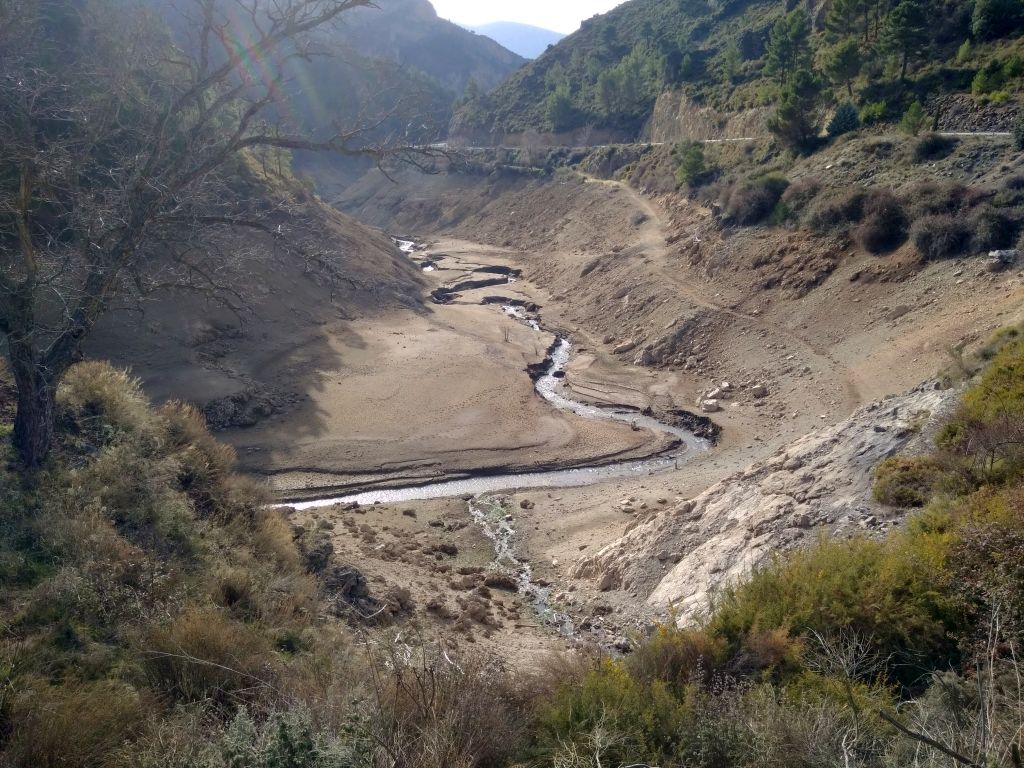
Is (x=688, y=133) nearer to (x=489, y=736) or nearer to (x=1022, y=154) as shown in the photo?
(x=1022, y=154)

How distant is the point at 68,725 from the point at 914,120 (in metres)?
36.1

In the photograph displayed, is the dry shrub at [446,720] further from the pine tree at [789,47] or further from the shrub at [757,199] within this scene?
the pine tree at [789,47]

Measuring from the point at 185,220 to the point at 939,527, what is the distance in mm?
10011

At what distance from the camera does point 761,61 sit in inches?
2128

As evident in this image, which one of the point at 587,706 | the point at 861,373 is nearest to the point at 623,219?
the point at 861,373

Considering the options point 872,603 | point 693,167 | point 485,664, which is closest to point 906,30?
point 693,167

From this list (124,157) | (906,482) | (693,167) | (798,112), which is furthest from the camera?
(693,167)

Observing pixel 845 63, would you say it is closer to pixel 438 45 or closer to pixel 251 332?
pixel 251 332

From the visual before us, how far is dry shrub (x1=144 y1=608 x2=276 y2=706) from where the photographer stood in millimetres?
Result: 5914

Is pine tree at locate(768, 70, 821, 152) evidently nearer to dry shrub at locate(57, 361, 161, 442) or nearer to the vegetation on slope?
the vegetation on slope

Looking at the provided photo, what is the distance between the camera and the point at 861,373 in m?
22.9

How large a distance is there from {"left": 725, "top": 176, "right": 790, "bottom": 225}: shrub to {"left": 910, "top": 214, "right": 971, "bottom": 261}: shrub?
864cm

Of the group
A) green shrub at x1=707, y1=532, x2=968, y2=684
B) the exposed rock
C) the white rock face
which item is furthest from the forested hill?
green shrub at x1=707, y1=532, x2=968, y2=684

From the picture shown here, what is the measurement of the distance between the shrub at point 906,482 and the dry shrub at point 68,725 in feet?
33.9
